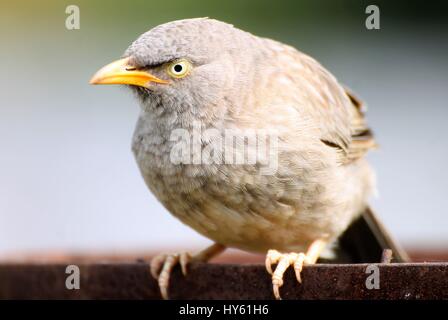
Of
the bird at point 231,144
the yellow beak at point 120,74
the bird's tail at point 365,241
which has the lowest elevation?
the bird's tail at point 365,241

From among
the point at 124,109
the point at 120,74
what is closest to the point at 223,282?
the point at 120,74

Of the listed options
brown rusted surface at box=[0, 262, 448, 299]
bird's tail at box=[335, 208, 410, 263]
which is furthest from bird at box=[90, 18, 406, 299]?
bird's tail at box=[335, 208, 410, 263]

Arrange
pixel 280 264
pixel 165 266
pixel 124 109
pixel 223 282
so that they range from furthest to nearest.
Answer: pixel 124 109 < pixel 165 266 < pixel 280 264 < pixel 223 282

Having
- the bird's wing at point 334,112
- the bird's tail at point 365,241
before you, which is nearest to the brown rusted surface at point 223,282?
the bird's wing at point 334,112

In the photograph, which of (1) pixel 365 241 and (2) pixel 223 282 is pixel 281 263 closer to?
(2) pixel 223 282

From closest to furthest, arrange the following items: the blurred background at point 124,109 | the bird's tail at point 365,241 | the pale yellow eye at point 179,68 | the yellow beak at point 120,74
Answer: the yellow beak at point 120,74 → the pale yellow eye at point 179,68 → the bird's tail at point 365,241 → the blurred background at point 124,109

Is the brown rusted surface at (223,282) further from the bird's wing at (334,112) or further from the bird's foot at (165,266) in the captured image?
the bird's wing at (334,112)

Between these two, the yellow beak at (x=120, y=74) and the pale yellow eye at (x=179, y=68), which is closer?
the yellow beak at (x=120, y=74)
